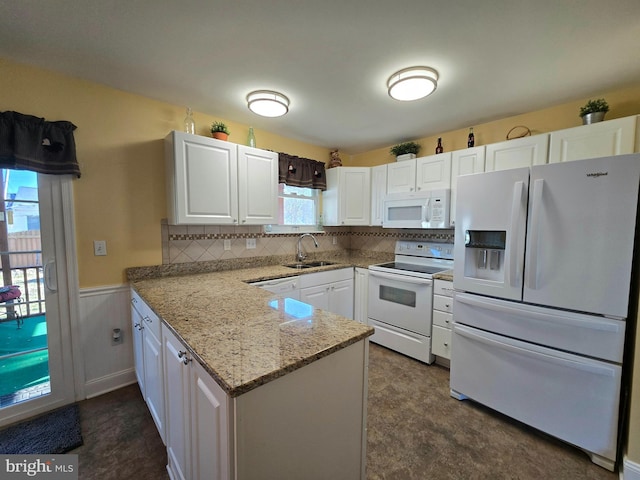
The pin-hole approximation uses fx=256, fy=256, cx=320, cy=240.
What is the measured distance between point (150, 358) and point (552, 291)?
2517 millimetres

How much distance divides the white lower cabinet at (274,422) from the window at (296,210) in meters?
2.09

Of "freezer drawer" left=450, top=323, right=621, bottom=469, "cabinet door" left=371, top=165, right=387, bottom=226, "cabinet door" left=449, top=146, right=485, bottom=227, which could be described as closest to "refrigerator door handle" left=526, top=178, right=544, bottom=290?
"freezer drawer" left=450, top=323, right=621, bottom=469

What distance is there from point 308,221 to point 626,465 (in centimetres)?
313

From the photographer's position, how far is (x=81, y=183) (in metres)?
1.91

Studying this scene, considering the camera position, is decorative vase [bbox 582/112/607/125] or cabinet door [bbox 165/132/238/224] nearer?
decorative vase [bbox 582/112/607/125]

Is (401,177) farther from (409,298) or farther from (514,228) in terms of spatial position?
(514,228)

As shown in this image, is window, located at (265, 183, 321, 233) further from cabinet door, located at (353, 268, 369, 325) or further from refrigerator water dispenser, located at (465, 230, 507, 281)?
refrigerator water dispenser, located at (465, 230, 507, 281)

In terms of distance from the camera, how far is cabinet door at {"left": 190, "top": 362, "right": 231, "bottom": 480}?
2.58 feet

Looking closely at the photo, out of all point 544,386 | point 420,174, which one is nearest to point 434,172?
point 420,174

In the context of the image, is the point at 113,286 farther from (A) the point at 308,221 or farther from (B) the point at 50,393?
(A) the point at 308,221

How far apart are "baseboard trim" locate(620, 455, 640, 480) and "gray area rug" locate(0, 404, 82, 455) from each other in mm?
3083

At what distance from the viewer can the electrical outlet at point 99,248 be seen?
6.53 feet

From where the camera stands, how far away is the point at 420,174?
2.84 metres

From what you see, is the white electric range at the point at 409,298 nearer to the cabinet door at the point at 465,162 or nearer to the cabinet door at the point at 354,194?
the cabinet door at the point at 465,162
